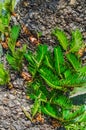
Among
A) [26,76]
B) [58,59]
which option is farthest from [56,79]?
[26,76]

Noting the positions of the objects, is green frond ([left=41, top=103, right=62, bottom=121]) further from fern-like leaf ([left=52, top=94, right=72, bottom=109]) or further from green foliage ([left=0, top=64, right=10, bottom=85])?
green foliage ([left=0, top=64, right=10, bottom=85])

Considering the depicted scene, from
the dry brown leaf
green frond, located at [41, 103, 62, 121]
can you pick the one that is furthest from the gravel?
green frond, located at [41, 103, 62, 121]

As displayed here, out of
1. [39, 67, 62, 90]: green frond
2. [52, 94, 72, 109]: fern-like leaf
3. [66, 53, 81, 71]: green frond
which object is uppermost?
[66, 53, 81, 71]: green frond

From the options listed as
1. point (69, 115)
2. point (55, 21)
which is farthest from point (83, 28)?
point (69, 115)

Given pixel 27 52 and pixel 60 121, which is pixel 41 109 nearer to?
Answer: pixel 60 121

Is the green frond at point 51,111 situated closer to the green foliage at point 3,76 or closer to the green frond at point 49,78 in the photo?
the green frond at point 49,78

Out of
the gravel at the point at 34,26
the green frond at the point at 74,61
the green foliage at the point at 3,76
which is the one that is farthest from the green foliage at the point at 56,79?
the green foliage at the point at 3,76
